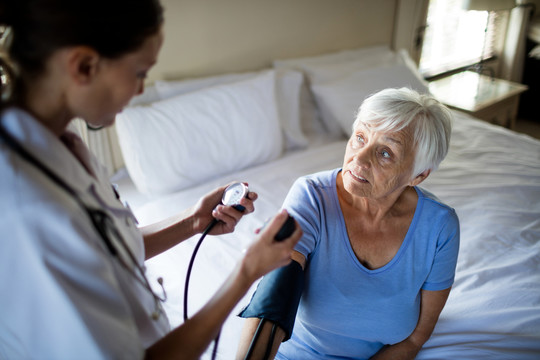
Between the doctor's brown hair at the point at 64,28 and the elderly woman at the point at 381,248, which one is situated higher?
the doctor's brown hair at the point at 64,28

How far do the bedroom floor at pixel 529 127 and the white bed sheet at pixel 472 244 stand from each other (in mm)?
1932

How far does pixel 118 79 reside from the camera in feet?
1.88

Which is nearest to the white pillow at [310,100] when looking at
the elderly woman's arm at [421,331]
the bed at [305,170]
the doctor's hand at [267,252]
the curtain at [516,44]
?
the bed at [305,170]

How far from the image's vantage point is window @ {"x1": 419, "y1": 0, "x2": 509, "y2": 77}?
3.29 m

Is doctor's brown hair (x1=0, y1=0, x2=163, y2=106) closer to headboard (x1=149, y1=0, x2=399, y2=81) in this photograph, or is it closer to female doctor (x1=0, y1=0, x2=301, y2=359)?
female doctor (x1=0, y1=0, x2=301, y2=359)

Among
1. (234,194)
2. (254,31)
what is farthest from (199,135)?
(234,194)

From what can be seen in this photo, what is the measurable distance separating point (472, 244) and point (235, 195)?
997 millimetres

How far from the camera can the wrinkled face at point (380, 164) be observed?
1064mm

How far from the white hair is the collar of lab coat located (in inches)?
29.7

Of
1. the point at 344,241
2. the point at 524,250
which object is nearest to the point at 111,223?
the point at 344,241

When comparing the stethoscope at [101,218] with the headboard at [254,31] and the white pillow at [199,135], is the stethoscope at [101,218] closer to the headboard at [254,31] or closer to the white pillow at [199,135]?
the white pillow at [199,135]

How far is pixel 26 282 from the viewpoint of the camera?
1.66ft

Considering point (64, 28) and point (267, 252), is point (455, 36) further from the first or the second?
point (64, 28)

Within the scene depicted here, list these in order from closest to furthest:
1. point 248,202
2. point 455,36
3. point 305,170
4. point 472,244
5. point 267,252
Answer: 1. point 267,252
2. point 248,202
3. point 472,244
4. point 305,170
5. point 455,36
